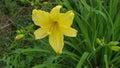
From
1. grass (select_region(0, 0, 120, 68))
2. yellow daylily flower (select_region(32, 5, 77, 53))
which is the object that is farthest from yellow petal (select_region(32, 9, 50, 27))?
grass (select_region(0, 0, 120, 68))

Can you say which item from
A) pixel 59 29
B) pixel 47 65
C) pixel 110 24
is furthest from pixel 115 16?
pixel 59 29

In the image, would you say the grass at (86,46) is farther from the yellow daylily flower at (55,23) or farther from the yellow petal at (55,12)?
the yellow petal at (55,12)

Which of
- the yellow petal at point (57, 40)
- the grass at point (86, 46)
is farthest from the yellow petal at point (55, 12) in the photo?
the grass at point (86, 46)

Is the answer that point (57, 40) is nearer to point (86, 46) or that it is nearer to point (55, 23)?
point (55, 23)

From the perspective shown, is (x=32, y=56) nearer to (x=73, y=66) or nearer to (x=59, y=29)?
(x=73, y=66)

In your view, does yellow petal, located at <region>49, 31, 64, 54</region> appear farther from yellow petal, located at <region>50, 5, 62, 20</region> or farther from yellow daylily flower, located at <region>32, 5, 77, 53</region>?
yellow petal, located at <region>50, 5, 62, 20</region>

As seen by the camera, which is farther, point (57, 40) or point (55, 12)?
point (57, 40)

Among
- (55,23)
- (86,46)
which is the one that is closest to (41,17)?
(55,23)

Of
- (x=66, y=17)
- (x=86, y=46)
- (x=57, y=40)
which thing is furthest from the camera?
(x=86, y=46)
